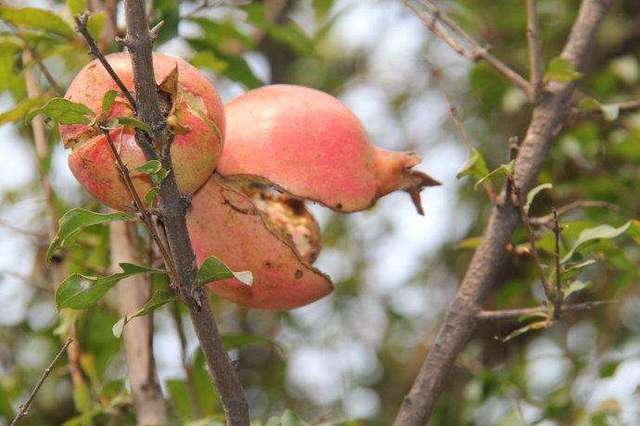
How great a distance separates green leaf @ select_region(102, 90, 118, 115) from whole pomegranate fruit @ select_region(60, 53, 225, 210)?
5 centimetres

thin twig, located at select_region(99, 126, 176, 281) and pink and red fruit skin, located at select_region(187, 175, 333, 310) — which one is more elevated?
thin twig, located at select_region(99, 126, 176, 281)

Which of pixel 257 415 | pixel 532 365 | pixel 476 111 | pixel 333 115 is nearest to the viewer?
pixel 333 115

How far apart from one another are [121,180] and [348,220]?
239 cm

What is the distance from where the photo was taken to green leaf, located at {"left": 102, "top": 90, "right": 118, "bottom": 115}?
967 millimetres

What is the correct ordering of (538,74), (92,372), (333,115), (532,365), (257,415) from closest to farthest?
1. (333,115)
2. (538,74)
3. (92,372)
4. (532,365)
5. (257,415)

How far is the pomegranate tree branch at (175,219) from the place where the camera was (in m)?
0.91

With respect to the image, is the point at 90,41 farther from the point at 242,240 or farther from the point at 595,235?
the point at 595,235

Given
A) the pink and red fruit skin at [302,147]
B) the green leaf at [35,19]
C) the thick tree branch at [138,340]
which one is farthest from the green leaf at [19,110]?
the pink and red fruit skin at [302,147]

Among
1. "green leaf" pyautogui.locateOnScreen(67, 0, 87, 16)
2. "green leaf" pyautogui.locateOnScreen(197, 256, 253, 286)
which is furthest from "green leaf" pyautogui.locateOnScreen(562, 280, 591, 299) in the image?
"green leaf" pyautogui.locateOnScreen(67, 0, 87, 16)

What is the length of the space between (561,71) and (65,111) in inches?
29.9

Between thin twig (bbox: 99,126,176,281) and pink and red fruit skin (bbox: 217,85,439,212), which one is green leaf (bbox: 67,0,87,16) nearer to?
pink and red fruit skin (bbox: 217,85,439,212)

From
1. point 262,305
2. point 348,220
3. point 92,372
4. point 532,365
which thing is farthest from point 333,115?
point 348,220

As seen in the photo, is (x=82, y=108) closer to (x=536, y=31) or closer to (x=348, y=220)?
(x=536, y=31)

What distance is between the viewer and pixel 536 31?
150 cm
